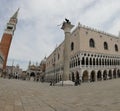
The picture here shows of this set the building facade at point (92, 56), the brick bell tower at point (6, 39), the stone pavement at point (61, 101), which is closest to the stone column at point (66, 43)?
the stone pavement at point (61, 101)

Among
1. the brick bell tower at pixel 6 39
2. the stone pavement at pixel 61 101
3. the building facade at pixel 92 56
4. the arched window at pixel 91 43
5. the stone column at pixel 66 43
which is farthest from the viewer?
the brick bell tower at pixel 6 39

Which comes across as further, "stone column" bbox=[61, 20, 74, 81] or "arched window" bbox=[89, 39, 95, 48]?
"arched window" bbox=[89, 39, 95, 48]

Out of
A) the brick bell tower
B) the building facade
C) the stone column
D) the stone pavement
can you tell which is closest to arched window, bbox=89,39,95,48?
the building facade

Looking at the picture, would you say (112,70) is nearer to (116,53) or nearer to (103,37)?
(116,53)

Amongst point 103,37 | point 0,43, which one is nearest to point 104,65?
point 103,37

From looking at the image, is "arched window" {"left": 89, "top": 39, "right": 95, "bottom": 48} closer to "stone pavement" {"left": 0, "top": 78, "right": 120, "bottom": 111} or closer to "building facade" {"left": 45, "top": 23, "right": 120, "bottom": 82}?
"building facade" {"left": 45, "top": 23, "right": 120, "bottom": 82}

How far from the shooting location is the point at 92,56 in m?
42.7

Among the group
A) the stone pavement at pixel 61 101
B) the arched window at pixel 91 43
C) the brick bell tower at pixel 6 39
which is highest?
the brick bell tower at pixel 6 39

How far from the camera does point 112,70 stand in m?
46.8

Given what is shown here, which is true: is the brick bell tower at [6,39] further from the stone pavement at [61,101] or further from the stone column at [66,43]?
the stone pavement at [61,101]

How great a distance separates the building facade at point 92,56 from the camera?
40938 mm

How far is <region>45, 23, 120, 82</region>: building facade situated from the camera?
134 ft

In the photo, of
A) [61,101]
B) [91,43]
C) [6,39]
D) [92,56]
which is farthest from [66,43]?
[6,39]

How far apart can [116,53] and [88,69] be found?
1660cm
